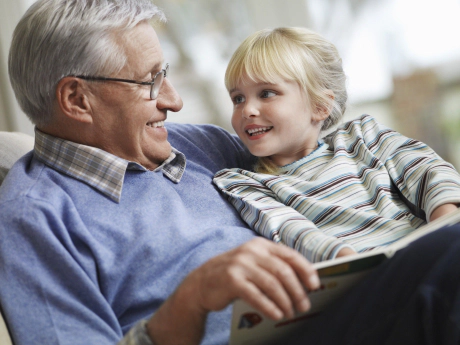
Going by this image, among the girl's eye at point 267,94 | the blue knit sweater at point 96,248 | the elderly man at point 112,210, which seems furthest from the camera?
the girl's eye at point 267,94

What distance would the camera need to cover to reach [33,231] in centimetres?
117

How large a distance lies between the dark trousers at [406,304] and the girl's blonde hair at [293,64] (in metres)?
0.77

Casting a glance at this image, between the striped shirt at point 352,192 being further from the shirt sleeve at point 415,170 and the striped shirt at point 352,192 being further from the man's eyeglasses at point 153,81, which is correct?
the man's eyeglasses at point 153,81

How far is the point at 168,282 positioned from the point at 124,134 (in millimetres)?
447

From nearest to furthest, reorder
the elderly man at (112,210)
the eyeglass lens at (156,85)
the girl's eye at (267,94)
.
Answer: the elderly man at (112,210)
the eyeglass lens at (156,85)
the girl's eye at (267,94)

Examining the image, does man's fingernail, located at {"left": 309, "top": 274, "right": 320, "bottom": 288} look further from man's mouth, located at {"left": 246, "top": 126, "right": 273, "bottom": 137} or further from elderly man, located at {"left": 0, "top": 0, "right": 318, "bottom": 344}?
man's mouth, located at {"left": 246, "top": 126, "right": 273, "bottom": 137}

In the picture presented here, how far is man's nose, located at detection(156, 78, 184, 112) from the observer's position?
5.20 feet

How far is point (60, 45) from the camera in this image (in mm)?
1407

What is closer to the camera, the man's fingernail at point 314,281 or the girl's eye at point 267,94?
the man's fingernail at point 314,281

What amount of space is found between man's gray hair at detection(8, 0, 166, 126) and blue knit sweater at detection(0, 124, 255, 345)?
0.21 m

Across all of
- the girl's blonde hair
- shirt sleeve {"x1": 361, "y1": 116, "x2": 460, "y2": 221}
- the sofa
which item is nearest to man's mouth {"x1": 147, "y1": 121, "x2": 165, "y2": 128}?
the girl's blonde hair

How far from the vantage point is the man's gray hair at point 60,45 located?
4.61 ft

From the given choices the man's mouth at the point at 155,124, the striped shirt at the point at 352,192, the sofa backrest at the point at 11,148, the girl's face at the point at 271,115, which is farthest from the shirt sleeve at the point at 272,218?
the sofa backrest at the point at 11,148

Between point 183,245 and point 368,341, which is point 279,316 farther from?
point 183,245
